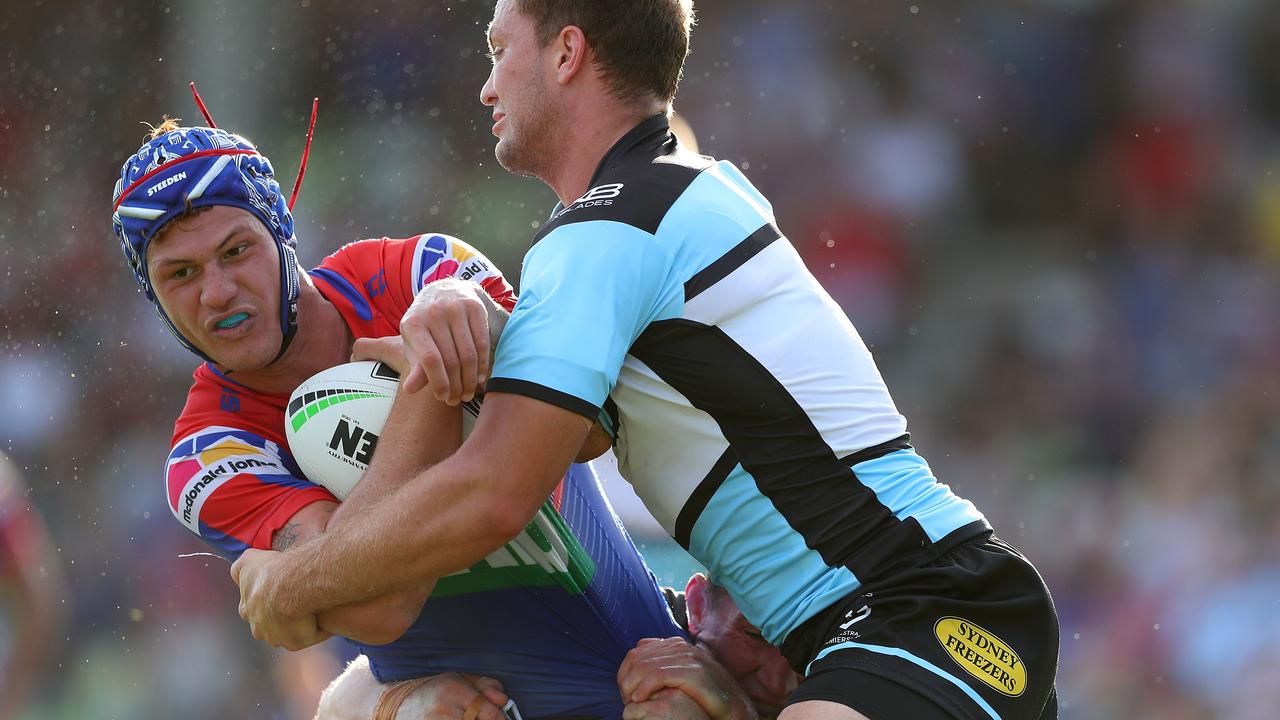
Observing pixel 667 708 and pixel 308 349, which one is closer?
pixel 667 708

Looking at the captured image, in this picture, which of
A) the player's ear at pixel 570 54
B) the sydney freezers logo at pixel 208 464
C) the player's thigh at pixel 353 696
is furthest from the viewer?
the player's thigh at pixel 353 696

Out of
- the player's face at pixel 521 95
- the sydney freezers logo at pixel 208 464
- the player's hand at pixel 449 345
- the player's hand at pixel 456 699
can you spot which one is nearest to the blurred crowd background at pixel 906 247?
the player's hand at pixel 456 699

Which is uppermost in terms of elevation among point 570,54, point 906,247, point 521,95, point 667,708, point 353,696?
point 570,54

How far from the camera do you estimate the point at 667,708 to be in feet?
11.1

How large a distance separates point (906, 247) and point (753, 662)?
6263mm

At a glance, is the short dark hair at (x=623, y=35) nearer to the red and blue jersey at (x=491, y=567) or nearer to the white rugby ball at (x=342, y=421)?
the red and blue jersey at (x=491, y=567)

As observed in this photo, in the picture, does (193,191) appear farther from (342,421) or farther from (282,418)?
(342,421)

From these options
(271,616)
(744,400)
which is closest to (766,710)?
(744,400)

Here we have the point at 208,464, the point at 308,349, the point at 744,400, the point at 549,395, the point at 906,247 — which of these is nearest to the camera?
the point at 549,395

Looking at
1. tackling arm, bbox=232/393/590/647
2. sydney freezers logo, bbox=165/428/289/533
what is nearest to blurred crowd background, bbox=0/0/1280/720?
sydney freezers logo, bbox=165/428/289/533

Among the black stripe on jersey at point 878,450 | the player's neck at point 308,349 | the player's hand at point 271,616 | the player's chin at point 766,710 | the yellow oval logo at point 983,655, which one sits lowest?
the player's chin at point 766,710

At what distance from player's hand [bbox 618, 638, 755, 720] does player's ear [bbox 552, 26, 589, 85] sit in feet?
4.94

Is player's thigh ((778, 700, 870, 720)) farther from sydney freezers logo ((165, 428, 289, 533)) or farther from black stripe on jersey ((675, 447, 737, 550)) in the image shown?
sydney freezers logo ((165, 428, 289, 533))

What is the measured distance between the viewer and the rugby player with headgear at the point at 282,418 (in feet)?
11.9
